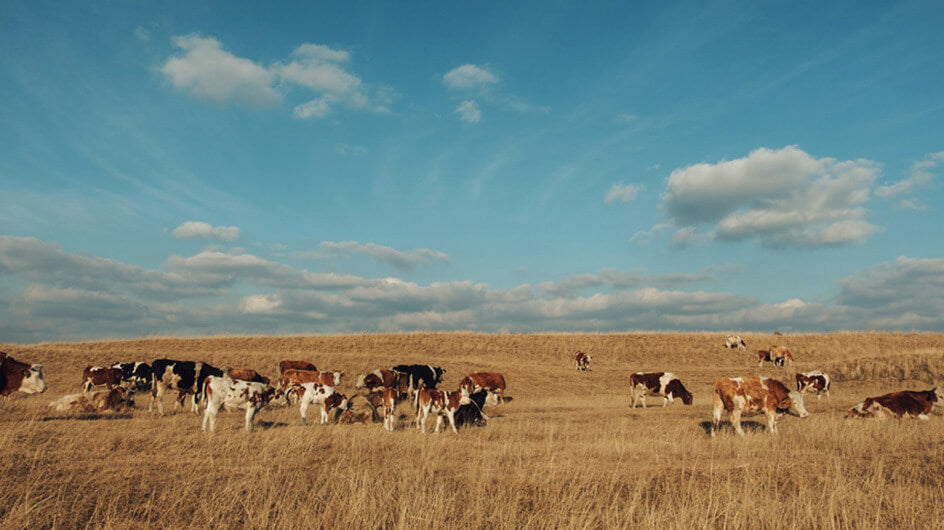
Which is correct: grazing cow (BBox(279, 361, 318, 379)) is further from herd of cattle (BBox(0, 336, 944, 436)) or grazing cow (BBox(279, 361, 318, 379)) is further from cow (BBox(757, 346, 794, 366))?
cow (BBox(757, 346, 794, 366))

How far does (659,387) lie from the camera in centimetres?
2338

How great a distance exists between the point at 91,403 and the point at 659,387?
23.4 metres

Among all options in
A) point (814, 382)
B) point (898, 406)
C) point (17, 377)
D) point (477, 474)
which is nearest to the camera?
point (477, 474)

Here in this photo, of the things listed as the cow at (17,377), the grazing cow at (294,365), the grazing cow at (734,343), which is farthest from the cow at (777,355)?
the cow at (17,377)

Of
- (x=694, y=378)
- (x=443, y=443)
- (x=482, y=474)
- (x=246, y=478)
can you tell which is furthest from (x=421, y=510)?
(x=694, y=378)

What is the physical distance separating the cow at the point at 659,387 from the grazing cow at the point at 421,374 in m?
10.6

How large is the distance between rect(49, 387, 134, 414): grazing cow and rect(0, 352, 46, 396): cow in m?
1.14

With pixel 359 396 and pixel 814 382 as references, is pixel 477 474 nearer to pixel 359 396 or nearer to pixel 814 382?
pixel 359 396

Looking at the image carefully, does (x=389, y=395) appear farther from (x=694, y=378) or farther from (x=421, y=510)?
(x=694, y=378)

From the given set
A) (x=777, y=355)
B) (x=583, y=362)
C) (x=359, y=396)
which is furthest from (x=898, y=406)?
(x=777, y=355)

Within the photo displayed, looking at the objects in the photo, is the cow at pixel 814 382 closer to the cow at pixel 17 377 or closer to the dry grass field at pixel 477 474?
the dry grass field at pixel 477 474

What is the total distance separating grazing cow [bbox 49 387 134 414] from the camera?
56.2 ft

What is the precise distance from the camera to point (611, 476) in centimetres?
855

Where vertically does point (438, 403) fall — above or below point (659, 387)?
above
